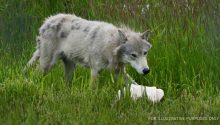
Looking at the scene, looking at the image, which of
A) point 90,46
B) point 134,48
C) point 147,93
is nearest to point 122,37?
point 134,48

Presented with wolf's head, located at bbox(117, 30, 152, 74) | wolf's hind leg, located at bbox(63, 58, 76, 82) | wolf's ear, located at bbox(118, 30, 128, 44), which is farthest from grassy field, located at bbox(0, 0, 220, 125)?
wolf's ear, located at bbox(118, 30, 128, 44)

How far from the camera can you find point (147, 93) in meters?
8.26

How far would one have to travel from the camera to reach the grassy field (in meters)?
7.34

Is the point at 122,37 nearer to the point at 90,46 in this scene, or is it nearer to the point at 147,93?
the point at 90,46

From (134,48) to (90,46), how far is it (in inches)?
30.5

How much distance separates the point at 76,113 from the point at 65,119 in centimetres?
22

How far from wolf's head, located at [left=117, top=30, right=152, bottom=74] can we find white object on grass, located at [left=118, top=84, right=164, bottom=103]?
57cm

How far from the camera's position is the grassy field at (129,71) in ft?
24.1

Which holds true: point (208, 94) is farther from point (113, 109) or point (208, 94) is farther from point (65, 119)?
point (65, 119)

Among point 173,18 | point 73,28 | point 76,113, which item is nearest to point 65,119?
point 76,113

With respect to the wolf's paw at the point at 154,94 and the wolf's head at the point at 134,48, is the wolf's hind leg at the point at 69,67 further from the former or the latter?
→ the wolf's paw at the point at 154,94

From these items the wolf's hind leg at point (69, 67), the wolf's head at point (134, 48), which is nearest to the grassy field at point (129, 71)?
the wolf's hind leg at point (69, 67)

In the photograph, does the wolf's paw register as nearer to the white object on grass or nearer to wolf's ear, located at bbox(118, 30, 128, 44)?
the white object on grass

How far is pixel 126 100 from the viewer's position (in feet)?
25.9
